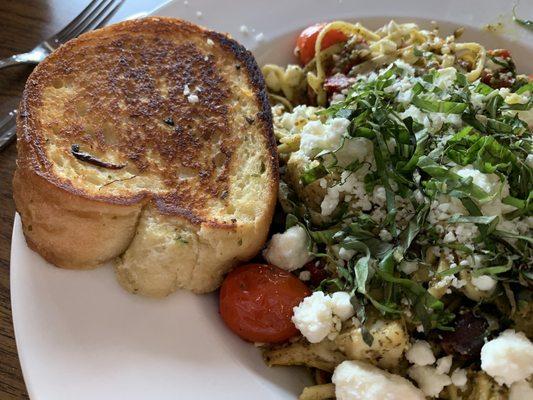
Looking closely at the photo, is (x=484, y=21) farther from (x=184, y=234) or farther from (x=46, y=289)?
(x=46, y=289)

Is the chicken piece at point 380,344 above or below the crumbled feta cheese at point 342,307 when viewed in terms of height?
below

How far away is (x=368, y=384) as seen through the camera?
2.18 metres

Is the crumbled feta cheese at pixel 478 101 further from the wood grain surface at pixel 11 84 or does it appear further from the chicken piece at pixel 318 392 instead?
the wood grain surface at pixel 11 84

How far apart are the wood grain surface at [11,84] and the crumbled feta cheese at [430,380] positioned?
1.66 m

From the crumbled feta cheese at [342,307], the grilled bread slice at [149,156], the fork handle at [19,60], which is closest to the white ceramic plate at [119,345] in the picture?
the grilled bread slice at [149,156]

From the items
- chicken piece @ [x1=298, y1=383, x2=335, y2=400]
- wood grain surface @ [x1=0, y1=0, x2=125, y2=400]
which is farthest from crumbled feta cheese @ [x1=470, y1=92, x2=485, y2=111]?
wood grain surface @ [x1=0, y1=0, x2=125, y2=400]

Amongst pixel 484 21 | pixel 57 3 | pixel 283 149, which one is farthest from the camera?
pixel 57 3

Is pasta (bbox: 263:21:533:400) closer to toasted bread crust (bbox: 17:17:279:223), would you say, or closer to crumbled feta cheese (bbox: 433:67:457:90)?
crumbled feta cheese (bbox: 433:67:457:90)

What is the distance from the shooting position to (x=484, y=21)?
342 cm

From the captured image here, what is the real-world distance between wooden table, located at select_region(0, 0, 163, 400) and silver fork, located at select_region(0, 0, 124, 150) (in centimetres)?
7

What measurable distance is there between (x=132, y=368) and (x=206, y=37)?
164 centimetres

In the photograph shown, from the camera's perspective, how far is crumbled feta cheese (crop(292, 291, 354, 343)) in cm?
230

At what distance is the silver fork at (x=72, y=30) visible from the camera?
11.3ft

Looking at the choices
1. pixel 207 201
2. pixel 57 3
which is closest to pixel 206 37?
pixel 207 201
